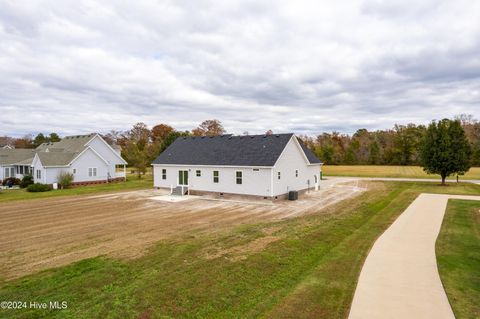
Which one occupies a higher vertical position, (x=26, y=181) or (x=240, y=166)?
(x=240, y=166)

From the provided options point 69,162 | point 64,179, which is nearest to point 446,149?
point 64,179

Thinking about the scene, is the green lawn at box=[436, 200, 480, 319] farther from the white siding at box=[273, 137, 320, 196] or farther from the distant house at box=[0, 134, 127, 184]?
the distant house at box=[0, 134, 127, 184]

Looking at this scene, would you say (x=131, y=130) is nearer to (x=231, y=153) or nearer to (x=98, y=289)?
(x=231, y=153)

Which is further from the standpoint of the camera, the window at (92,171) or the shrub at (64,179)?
the window at (92,171)

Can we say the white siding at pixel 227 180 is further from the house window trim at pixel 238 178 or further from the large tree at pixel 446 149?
the large tree at pixel 446 149

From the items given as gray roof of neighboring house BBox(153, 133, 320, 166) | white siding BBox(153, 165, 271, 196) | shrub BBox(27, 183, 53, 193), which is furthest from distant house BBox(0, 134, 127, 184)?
white siding BBox(153, 165, 271, 196)

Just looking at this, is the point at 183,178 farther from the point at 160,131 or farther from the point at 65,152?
the point at 160,131

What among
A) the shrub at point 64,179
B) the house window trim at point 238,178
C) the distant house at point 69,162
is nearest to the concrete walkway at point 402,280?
the house window trim at point 238,178
